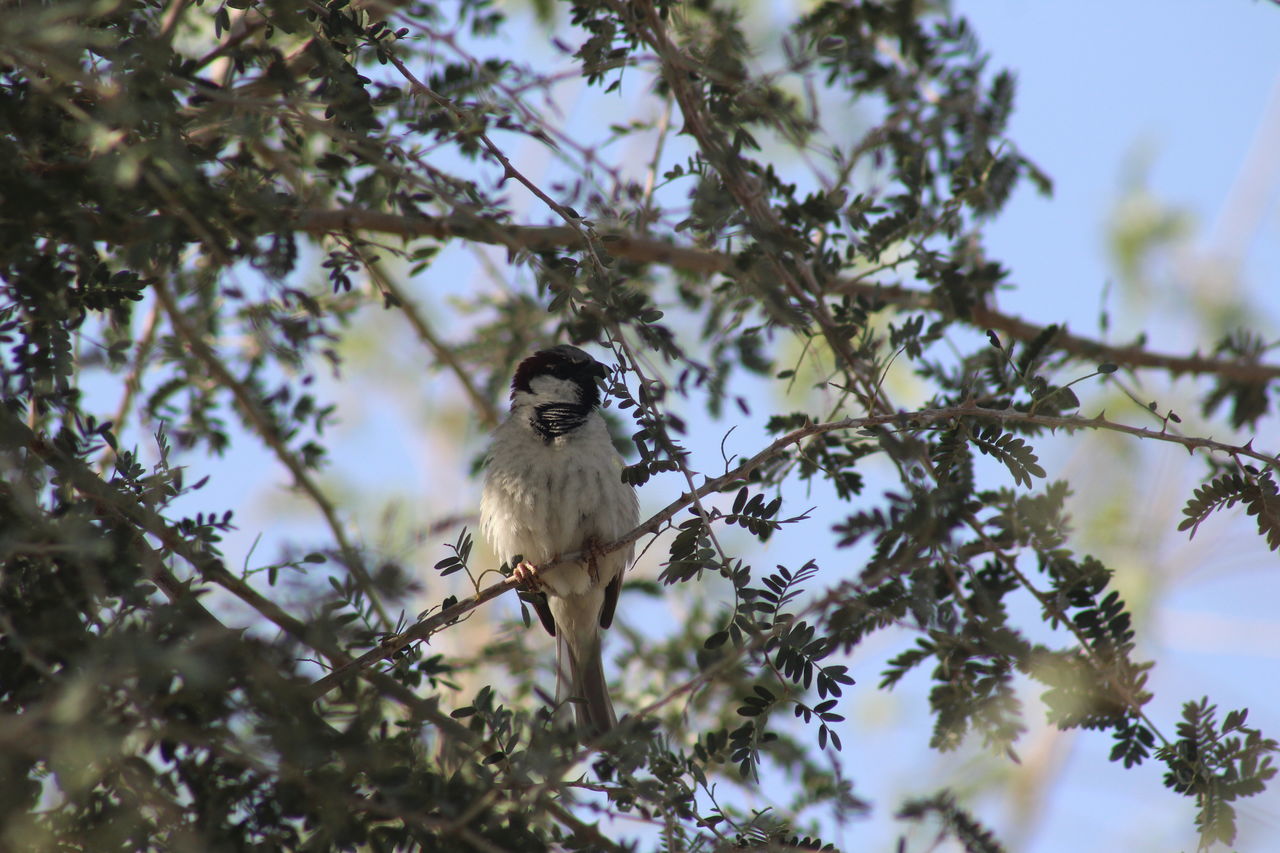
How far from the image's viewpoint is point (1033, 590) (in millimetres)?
2943

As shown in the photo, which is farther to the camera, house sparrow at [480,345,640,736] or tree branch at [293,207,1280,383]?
house sparrow at [480,345,640,736]

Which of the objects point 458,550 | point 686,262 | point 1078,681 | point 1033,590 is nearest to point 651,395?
point 458,550

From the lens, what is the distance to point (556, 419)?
4461 millimetres

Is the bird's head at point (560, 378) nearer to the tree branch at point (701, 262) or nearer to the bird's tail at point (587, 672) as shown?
the tree branch at point (701, 262)

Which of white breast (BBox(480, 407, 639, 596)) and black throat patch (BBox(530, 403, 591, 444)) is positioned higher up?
black throat patch (BBox(530, 403, 591, 444))

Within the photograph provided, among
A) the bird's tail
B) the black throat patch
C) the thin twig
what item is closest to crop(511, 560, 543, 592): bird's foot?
the bird's tail

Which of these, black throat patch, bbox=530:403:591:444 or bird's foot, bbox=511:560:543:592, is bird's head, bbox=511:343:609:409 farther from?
bird's foot, bbox=511:560:543:592

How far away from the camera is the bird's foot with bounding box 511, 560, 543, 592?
4.29 m

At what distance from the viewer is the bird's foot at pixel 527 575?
14.1 feet

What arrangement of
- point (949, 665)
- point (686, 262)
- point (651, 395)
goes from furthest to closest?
point (686, 262) → point (949, 665) → point (651, 395)

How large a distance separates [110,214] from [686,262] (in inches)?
95.1

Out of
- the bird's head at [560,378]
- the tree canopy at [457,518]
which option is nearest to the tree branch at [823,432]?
the tree canopy at [457,518]

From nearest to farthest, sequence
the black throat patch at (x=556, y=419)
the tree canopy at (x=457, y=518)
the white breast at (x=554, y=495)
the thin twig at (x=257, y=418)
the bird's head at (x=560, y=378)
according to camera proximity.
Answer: the tree canopy at (x=457, y=518) < the thin twig at (x=257, y=418) < the white breast at (x=554, y=495) < the black throat patch at (x=556, y=419) < the bird's head at (x=560, y=378)

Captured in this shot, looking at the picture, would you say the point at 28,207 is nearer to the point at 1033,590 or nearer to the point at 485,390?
the point at 1033,590
